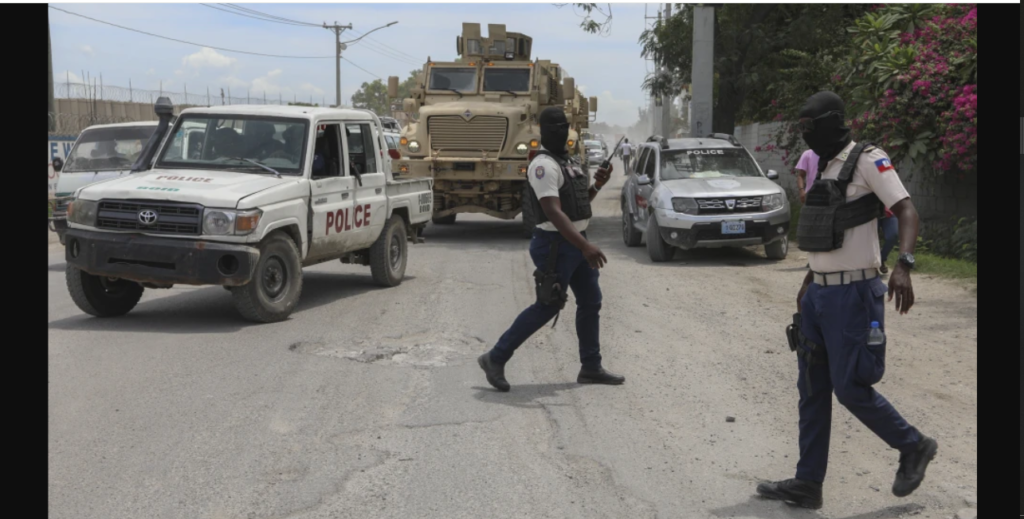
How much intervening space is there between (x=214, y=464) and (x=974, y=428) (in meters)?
4.14

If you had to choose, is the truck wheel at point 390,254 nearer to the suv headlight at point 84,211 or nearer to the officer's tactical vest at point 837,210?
the suv headlight at point 84,211

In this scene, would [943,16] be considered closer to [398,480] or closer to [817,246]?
[817,246]

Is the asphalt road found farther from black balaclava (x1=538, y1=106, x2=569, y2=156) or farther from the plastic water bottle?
black balaclava (x1=538, y1=106, x2=569, y2=156)

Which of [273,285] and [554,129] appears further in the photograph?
[273,285]

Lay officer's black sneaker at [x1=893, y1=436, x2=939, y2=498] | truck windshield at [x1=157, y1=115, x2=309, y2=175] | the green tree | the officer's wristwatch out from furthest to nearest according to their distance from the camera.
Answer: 1. the green tree
2. truck windshield at [x1=157, y1=115, x2=309, y2=175]
3. officer's black sneaker at [x1=893, y1=436, x2=939, y2=498]
4. the officer's wristwatch

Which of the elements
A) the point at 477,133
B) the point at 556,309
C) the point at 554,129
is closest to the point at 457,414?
the point at 556,309

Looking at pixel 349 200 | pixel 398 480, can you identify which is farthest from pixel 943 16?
pixel 398 480

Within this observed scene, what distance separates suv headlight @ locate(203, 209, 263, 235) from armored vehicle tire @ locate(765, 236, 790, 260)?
780 centimetres

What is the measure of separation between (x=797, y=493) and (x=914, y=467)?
1.67 feet

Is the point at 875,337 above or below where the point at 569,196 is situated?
below

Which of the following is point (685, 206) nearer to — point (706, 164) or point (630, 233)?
point (706, 164)

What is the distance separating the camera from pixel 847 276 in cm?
426

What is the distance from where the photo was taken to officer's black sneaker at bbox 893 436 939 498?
421 centimetres

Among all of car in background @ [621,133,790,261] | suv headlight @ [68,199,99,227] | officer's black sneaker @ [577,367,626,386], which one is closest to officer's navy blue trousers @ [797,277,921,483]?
officer's black sneaker @ [577,367,626,386]
